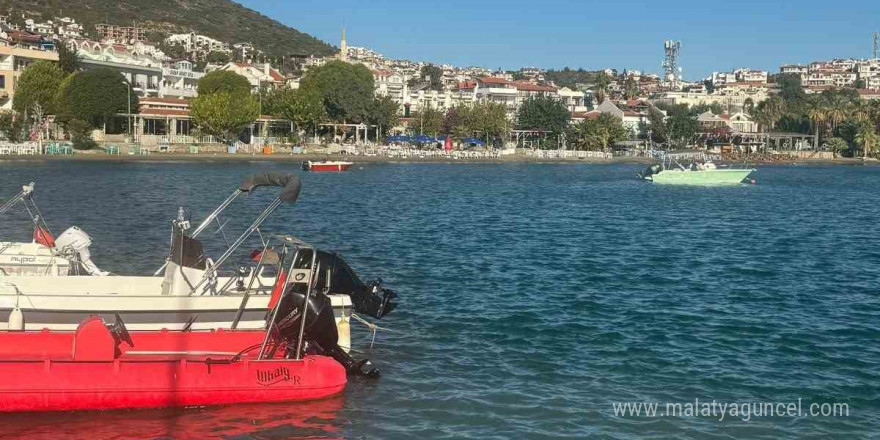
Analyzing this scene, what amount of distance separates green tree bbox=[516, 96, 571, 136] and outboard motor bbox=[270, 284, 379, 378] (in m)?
132

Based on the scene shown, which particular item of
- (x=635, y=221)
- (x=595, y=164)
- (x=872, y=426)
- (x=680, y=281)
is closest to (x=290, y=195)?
(x=872, y=426)

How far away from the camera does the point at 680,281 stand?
2816 centimetres

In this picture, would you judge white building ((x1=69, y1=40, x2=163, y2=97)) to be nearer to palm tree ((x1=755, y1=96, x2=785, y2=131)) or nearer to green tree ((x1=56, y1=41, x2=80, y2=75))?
green tree ((x1=56, y1=41, x2=80, y2=75))

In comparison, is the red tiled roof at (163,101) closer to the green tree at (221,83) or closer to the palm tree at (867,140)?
the green tree at (221,83)

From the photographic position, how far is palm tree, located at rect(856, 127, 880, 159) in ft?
493

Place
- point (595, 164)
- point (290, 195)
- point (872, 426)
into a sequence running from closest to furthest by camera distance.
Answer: point (872, 426) → point (290, 195) → point (595, 164)

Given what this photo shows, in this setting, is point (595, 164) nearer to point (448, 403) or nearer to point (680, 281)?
point (680, 281)

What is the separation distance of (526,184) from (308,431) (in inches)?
2661

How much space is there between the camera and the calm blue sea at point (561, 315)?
571 inches

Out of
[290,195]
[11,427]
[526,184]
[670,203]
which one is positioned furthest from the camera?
[526,184]

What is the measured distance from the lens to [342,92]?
120 metres

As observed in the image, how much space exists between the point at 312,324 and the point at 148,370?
2727 mm

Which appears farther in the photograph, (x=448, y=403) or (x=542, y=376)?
(x=542, y=376)

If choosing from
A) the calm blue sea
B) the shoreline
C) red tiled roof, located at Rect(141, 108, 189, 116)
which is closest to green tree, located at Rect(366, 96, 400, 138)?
the shoreline
